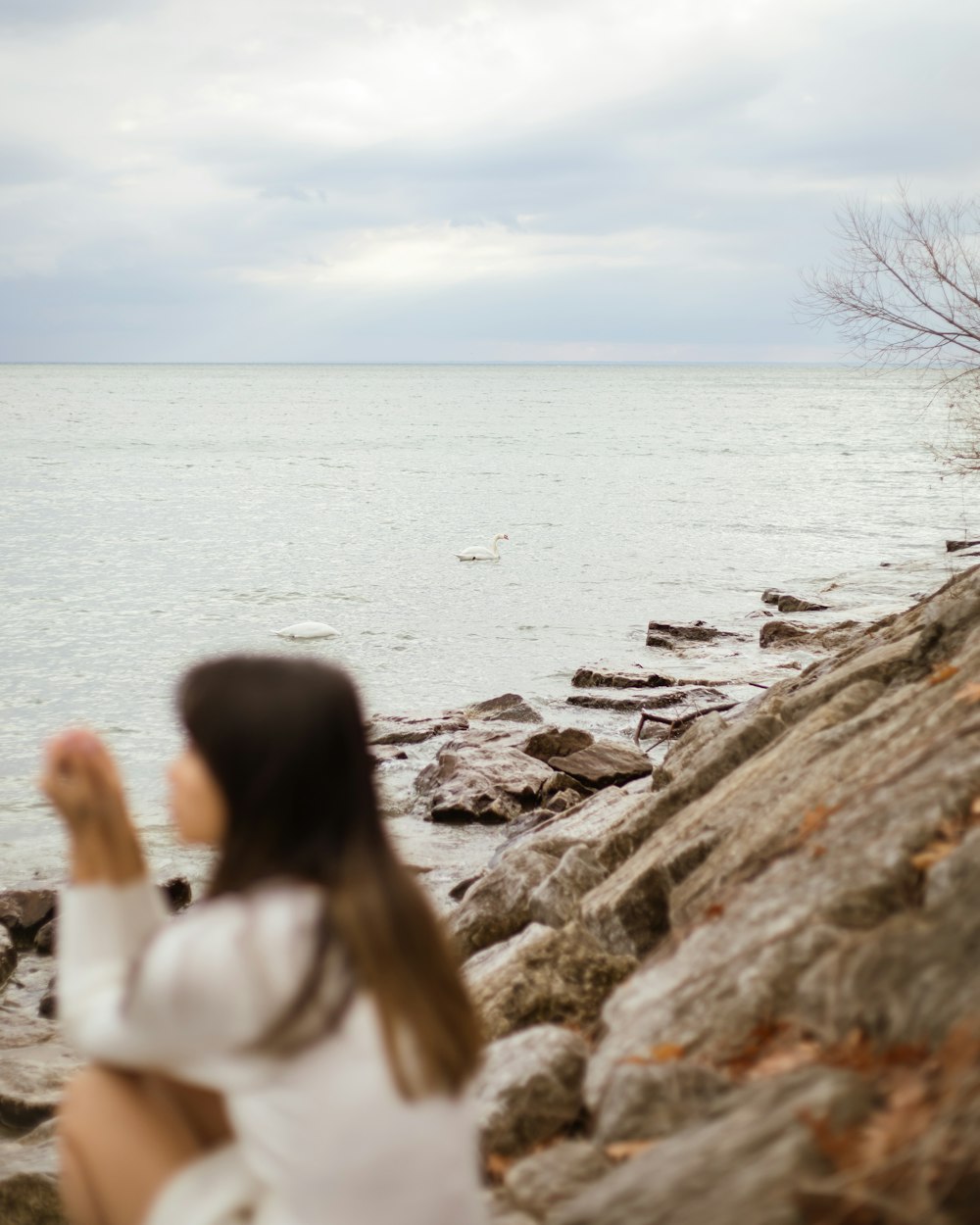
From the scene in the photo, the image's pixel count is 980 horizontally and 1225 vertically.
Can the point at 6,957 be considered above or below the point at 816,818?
below

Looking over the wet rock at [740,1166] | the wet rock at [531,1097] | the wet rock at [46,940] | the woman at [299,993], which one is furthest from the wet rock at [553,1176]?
the wet rock at [46,940]

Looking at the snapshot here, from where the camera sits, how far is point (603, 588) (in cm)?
2812

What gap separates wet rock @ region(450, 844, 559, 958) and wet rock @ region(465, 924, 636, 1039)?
1908 millimetres

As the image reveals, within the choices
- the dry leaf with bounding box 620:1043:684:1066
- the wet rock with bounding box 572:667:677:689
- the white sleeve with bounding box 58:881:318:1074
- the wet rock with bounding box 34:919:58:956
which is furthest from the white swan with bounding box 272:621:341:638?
the white sleeve with bounding box 58:881:318:1074

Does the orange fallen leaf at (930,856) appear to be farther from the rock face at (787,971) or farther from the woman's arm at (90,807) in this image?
the woman's arm at (90,807)

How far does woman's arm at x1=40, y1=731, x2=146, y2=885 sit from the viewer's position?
2.84 meters

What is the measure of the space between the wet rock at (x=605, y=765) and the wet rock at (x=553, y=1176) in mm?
9258

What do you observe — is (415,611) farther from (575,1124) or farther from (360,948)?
(360,948)

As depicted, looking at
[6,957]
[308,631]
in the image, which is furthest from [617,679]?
[6,957]

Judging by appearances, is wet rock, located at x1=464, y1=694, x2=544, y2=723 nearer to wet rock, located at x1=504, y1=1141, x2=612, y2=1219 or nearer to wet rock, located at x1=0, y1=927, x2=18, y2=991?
wet rock, located at x1=0, y1=927, x2=18, y2=991

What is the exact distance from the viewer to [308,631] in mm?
22578

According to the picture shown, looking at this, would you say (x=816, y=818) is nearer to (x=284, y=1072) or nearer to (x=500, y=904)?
(x=500, y=904)

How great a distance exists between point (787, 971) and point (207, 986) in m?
2.47

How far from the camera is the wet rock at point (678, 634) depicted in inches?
875
